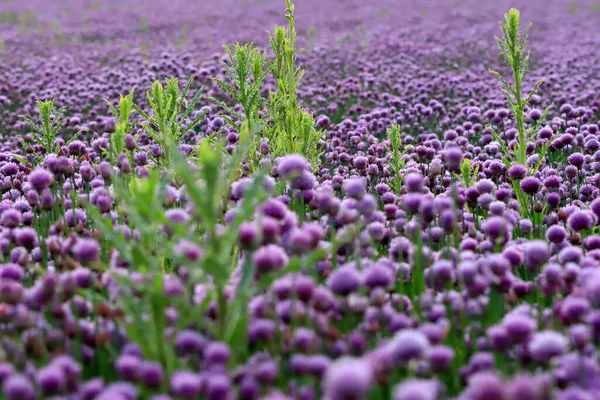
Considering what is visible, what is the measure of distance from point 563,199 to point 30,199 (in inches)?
147

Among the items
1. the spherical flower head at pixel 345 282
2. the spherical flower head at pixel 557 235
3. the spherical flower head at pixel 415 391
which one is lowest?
the spherical flower head at pixel 557 235

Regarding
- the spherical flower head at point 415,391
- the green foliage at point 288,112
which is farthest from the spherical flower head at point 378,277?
the green foliage at point 288,112

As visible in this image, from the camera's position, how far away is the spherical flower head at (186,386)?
5.38ft

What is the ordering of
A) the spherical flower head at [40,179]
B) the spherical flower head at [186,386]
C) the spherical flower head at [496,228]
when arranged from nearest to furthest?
1. the spherical flower head at [186,386]
2. the spherical flower head at [496,228]
3. the spherical flower head at [40,179]

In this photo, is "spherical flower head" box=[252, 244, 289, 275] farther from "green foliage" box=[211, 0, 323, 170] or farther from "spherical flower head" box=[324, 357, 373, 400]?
"green foliage" box=[211, 0, 323, 170]

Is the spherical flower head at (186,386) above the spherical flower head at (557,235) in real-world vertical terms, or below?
above

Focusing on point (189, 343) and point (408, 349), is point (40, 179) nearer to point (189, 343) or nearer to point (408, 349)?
point (189, 343)

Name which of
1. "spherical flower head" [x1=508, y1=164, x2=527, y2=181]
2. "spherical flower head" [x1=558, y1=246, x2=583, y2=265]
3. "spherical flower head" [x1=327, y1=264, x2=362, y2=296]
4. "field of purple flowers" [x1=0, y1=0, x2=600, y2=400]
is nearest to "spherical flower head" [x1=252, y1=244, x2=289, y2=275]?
"field of purple flowers" [x1=0, y1=0, x2=600, y2=400]

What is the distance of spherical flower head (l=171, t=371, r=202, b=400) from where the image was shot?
5.38 feet

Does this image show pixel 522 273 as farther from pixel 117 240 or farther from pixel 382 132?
pixel 382 132

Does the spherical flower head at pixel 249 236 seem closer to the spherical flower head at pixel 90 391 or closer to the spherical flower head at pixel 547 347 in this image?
the spherical flower head at pixel 90 391

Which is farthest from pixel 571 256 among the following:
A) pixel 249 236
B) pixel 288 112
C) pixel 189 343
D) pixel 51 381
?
pixel 288 112

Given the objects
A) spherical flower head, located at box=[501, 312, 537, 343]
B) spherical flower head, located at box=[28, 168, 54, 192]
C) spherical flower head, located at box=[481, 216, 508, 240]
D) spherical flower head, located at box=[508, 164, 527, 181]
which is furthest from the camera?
spherical flower head, located at box=[508, 164, 527, 181]

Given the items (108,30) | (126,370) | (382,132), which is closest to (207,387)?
(126,370)
